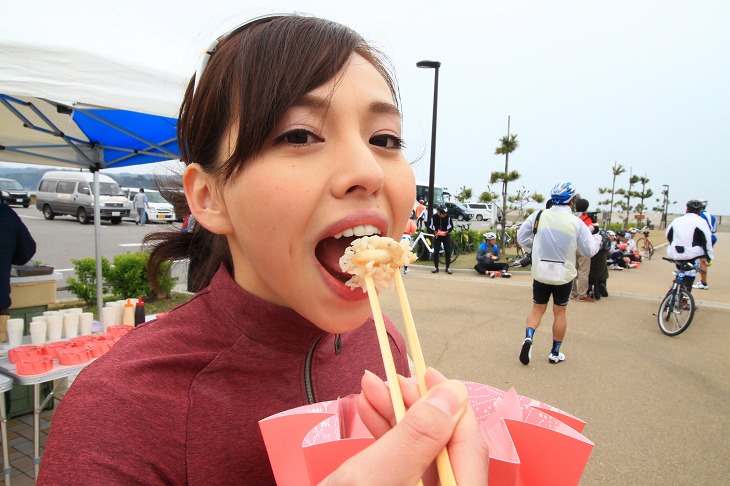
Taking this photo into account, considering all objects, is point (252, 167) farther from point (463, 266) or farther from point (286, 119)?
point (463, 266)

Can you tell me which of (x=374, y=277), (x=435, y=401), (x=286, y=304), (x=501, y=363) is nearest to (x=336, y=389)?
(x=286, y=304)

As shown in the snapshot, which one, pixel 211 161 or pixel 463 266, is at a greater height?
pixel 211 161

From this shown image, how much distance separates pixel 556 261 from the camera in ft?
17.9

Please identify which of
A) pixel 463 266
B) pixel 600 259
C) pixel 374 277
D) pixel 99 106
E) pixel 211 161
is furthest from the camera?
pixel 463 266

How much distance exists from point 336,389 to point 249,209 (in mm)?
520

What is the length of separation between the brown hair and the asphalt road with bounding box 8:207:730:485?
5.24 ft

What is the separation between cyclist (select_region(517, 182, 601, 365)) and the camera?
545cm

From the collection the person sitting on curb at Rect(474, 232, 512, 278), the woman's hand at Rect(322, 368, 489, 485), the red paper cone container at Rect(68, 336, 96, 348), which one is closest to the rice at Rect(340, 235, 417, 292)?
the woman's hand at Rect(322, 368, 489, 485)

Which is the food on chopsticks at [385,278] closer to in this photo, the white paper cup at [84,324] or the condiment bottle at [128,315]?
the white paper cup at [84,324]

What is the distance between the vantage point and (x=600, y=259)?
30.1 ft

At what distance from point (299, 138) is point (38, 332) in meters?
3.68

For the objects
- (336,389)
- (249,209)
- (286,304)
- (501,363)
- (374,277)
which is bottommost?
(501,363)

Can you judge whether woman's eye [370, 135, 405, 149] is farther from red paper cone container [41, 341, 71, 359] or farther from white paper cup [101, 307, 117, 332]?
white paper cup [101, 307, 117, 332]

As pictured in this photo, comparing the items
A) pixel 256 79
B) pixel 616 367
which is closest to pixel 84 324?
pixel 256 79
